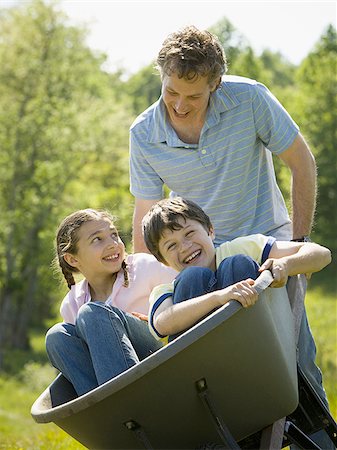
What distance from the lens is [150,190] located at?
4223mm

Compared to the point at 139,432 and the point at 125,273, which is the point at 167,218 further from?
the point at 139,432

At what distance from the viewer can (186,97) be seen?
3.88m

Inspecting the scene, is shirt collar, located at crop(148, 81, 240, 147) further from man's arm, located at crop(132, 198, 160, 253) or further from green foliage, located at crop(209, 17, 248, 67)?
green foliage, located at crop(209, 17, 248, 67)

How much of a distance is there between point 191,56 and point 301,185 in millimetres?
756

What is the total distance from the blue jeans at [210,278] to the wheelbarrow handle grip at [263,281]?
5.0 inches

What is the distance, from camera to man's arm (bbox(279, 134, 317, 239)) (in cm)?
396

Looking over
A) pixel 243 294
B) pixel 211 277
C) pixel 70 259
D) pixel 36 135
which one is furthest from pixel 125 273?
pixel 36 135

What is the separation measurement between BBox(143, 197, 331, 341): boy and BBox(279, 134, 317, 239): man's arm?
663 mm

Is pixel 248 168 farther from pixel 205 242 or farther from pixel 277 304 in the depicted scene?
pixel 277 304

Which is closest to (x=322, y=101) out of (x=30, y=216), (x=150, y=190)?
(x=30, y=216)

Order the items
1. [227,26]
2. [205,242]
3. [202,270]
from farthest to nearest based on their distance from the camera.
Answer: [227,26] < [205,242] < [202,270]

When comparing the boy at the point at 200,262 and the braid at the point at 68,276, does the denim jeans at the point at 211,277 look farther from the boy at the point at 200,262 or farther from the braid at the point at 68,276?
the braid at the point at 68,276

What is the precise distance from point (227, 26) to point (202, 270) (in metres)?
26.1

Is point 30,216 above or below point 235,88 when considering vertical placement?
below
